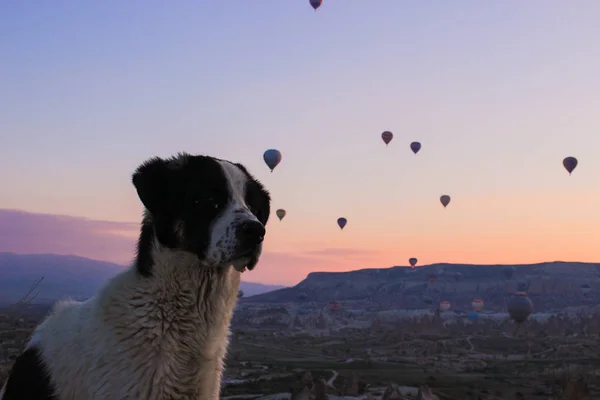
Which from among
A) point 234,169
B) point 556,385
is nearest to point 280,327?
point 556,385

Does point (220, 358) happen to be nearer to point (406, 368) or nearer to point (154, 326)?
point (154, 326)

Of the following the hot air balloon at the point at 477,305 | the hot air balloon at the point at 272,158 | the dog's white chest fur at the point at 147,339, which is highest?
the hot air balloon at the point at 477,305

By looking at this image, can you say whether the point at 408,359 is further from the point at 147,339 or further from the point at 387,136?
the point at 147,339

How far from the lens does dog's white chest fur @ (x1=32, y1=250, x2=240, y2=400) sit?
187 inches

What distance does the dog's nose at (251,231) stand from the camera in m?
4.87

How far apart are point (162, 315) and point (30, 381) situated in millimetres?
982

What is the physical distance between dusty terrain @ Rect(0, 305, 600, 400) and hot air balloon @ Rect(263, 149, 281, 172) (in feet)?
65.2

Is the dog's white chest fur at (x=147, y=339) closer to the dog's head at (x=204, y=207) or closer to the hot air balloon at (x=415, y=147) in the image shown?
the dog's head at (x=204, y=207)

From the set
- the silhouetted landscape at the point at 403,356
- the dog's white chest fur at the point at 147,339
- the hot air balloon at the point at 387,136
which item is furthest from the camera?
the hot air balloon at the point at 387,136

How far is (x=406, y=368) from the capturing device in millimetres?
82938

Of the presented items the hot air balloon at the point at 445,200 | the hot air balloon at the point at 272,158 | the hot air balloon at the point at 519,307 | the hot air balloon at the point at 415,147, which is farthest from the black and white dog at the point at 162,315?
the hot air balloon at the point at 519,307

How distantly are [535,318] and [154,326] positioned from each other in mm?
187814

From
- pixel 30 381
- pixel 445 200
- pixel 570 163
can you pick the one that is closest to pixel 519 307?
pixel 445 200

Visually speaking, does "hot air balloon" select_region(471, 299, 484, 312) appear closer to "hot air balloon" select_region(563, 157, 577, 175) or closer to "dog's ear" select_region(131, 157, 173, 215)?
"hot air balloon" select_region(563, 157, 577, 175)
